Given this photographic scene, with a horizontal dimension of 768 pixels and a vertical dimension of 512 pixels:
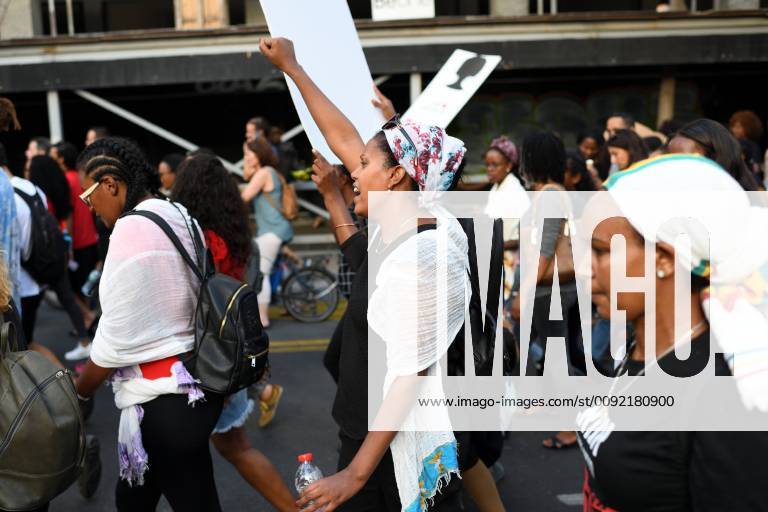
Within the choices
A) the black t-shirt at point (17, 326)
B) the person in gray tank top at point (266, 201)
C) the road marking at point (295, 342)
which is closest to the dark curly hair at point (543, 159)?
the black t-shirt at point (17, 326)

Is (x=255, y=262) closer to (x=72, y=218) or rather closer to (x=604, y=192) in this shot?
(x=72, y=218)

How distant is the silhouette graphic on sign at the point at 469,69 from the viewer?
4.39m

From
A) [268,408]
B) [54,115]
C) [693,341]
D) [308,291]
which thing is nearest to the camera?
[693,341]

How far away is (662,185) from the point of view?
5.55 feet

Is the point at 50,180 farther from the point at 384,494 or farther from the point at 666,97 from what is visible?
the point at 666,97

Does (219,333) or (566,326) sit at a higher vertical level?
(219,333)

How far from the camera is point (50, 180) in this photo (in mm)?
7352

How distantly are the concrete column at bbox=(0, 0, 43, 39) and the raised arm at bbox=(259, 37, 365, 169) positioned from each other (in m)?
13.7

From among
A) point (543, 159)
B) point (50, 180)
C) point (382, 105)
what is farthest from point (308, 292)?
point (382, 105)

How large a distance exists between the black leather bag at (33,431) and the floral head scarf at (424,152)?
4.13 feet

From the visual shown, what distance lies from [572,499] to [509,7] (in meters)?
12.2

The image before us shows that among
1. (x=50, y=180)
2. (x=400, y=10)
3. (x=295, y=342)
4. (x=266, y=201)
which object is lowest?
(x=295, y=342)

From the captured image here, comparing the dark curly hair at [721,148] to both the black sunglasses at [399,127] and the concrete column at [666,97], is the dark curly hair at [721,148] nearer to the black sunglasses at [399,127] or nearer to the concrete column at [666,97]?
the black sunglasses at [399,127]

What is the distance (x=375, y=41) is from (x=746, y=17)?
612cm
